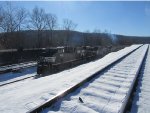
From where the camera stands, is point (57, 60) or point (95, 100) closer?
point (95, 100)

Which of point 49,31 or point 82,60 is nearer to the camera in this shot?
point 82,60

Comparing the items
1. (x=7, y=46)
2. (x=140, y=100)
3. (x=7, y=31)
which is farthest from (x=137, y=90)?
(x=7, y=31)

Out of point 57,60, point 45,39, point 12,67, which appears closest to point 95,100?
point 57,60

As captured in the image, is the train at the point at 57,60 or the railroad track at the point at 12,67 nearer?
the railroad track at the point at 12,67

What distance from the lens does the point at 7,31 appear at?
188 ft

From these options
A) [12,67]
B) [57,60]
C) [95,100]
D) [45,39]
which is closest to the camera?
[95,100]

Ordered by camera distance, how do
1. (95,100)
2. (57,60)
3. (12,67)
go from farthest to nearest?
(57,60), (12,67), (95,100)

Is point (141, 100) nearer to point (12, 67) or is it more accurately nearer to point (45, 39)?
point (12, 67)

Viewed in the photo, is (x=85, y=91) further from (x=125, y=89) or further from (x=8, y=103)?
(x=8, y=103)

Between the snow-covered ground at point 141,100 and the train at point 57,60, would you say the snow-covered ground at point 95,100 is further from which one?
the train at point 57,60

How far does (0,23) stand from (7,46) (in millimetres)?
6282

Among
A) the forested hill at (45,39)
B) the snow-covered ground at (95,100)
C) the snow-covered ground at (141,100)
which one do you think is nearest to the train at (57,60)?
the snow-covered ground at (95,100)

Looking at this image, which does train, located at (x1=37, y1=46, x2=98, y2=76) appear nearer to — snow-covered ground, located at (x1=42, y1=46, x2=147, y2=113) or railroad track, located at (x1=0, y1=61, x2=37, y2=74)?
railroad track, located at (x1=0, y1=61, x2=37, y2=74)

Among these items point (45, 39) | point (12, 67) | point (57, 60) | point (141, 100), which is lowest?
point (12, 67)
